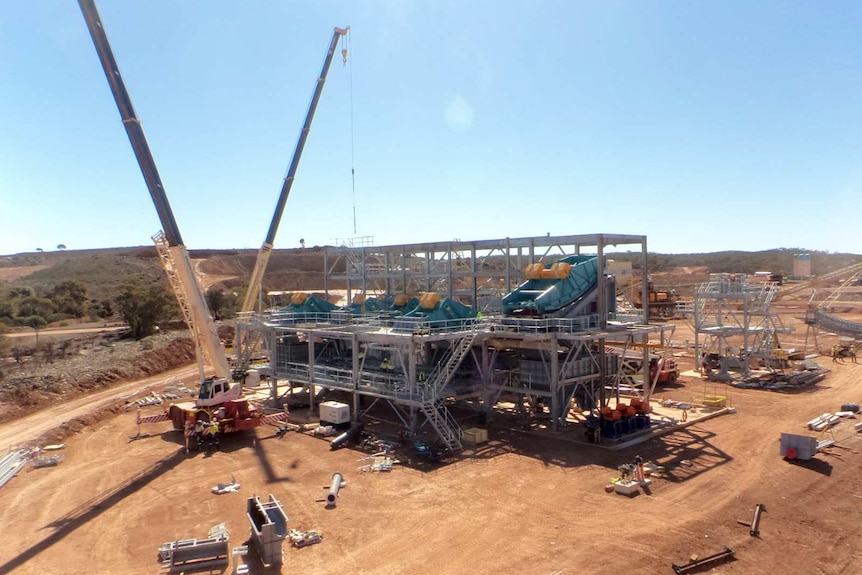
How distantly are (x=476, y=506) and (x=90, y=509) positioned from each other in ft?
39.1

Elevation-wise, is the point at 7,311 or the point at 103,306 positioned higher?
the point at 7,311

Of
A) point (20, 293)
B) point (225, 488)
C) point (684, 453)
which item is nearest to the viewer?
point (225, 488)

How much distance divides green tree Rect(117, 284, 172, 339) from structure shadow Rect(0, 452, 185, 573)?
39341mm

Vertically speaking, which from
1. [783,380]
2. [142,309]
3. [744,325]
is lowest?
[783,380]

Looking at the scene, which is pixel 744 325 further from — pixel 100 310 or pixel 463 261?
pixel 100 310

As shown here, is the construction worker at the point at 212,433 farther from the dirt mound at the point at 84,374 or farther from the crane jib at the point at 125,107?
the dirt mound at the point at 84,374

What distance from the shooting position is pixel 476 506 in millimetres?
17672

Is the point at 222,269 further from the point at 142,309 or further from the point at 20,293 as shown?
the point at 142,309

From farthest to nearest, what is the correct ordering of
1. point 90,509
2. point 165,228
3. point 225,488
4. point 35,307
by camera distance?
point 35,307 → point 165,228 → point 225,488 → point 90,509

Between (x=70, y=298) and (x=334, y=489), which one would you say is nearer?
(x=334, y=489)

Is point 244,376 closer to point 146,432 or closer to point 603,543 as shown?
point 146,432

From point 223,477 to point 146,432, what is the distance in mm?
9535

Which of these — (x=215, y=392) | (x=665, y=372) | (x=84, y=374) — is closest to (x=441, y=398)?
(x=215, y=392)

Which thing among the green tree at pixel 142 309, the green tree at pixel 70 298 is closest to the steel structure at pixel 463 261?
the green tree at pixel 142 309
